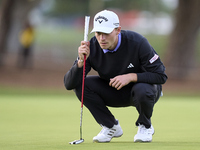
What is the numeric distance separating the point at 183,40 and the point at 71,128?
1291 centimetres

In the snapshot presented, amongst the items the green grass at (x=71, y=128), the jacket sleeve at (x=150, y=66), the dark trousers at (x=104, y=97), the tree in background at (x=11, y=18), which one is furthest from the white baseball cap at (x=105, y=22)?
the tree in background at (x=11, y=18)

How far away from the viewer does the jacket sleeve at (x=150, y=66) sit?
5715mm

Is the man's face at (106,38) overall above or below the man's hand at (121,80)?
above

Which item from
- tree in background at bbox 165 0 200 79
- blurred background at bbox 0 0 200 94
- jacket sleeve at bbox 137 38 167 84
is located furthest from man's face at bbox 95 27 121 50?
tree in background at bbox 165 0 200 79

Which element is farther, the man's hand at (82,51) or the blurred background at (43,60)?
the blurred background at (43,60)

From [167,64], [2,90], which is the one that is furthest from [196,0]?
[2,90]

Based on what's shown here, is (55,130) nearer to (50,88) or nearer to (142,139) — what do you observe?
(142,139)

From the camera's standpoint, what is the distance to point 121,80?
18.7ft

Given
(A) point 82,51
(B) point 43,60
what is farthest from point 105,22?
(B) point 43,60

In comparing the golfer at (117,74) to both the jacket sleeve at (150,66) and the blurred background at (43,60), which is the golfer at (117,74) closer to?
the jacket sleeve at (150,66)

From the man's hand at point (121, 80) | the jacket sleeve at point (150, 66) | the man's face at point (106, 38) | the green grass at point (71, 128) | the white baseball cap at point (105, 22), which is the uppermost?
the white baseball cap at point (105, 22)

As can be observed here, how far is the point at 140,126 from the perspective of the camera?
19.4ft

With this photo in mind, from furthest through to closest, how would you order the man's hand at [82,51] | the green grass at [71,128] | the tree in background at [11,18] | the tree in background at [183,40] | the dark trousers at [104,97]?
1. the tree in background at [11,18]
2. the tree in background at [183,40]
3. the dark trousers at [104,97]
4. the man's hand at [82,51]
5. the green grass at [71,128]

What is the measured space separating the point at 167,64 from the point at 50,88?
463cm
